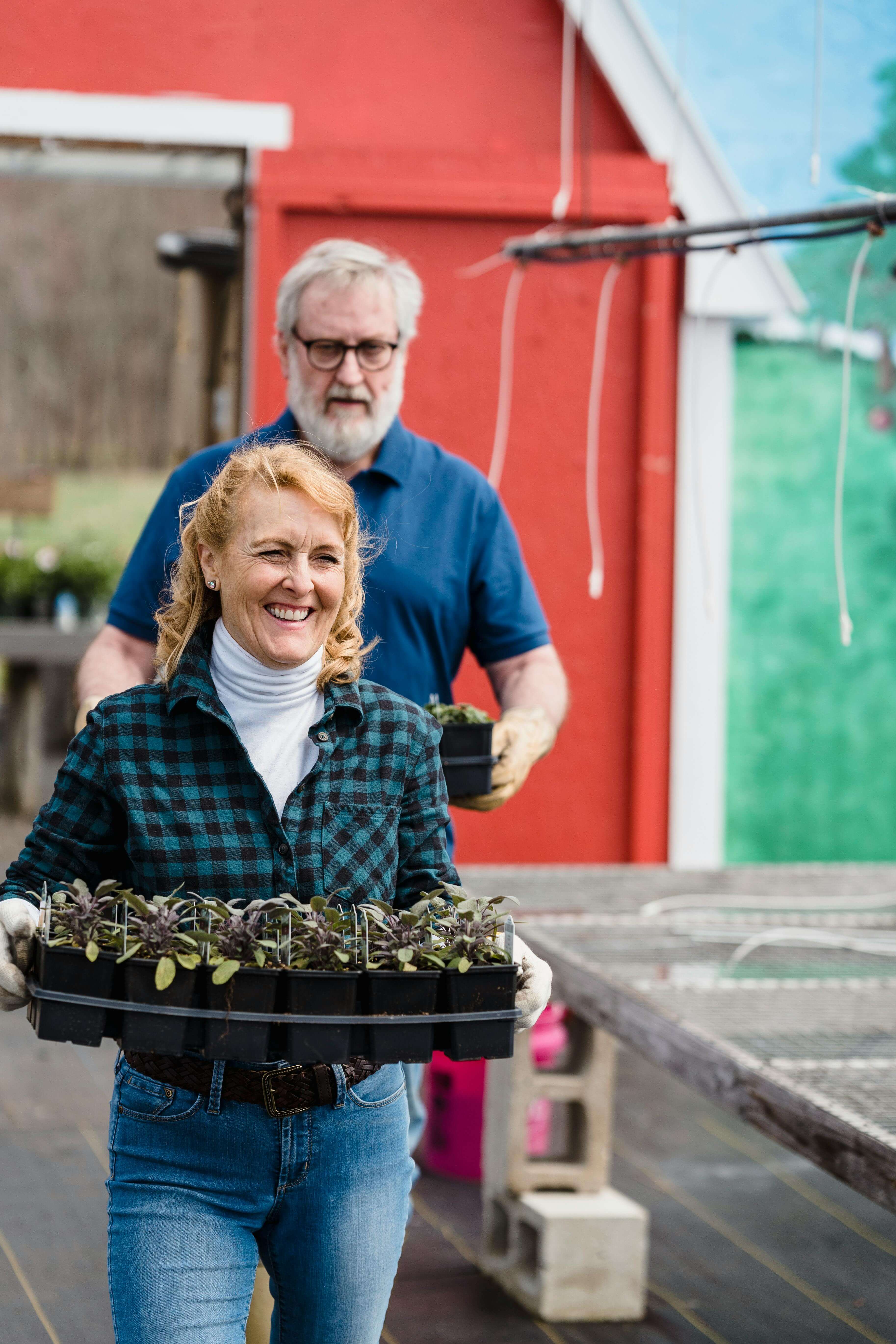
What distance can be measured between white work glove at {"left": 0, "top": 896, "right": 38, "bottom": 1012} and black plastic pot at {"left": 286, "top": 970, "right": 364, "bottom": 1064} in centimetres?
32

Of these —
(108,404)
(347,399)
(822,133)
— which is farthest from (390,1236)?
(108,404)

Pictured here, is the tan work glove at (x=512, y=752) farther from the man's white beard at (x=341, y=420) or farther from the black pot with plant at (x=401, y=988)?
the black pot with plant at (x=401, y=988)

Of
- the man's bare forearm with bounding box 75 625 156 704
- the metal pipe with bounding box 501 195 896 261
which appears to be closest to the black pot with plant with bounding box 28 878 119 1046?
the man's bare forearm with bounding box 75 625 156 704

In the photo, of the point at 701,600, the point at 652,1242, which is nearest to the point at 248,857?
the point at 652,1242

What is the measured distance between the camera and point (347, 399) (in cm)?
266

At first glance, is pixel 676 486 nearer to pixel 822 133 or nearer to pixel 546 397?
pixel 546 397

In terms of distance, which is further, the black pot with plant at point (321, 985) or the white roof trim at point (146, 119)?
the white roof trim at point (146, 119)

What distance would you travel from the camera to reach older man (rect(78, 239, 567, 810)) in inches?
104

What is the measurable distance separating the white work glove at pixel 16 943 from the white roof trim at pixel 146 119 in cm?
411

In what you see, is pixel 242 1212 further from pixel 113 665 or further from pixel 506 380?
pixel 506 380

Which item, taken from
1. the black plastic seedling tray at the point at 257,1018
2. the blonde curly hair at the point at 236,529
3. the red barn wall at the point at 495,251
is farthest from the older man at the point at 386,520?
the red barn wall at the point at 495,251

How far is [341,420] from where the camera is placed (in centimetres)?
266

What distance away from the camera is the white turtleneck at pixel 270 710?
190 centimetres

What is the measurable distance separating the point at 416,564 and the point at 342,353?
37cm
